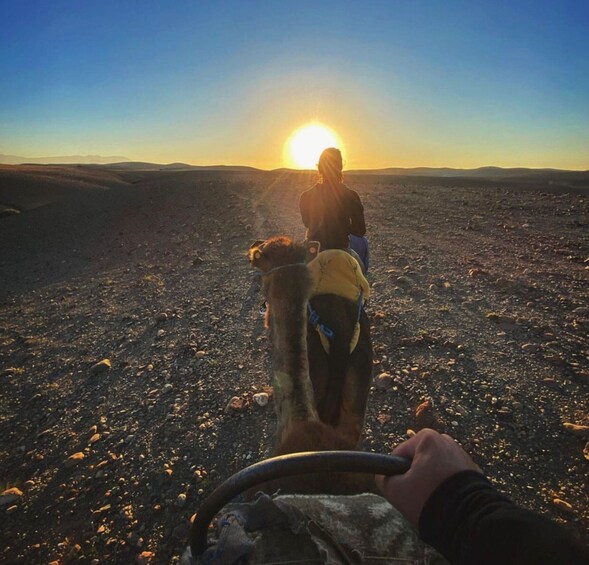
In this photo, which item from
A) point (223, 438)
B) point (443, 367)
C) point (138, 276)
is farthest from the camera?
point (138, 276)

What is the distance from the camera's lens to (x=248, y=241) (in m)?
10.7

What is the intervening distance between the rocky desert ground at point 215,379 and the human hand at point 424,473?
230cm

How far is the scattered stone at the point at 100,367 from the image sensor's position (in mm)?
4738

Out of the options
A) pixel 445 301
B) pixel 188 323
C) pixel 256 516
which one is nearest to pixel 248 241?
pixel 188 323

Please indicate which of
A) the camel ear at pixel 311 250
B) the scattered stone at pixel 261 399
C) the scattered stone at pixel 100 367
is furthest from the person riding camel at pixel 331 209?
the scattered stone at pixel 100 367

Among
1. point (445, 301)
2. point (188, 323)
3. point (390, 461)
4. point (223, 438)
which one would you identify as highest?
point (390, 461)

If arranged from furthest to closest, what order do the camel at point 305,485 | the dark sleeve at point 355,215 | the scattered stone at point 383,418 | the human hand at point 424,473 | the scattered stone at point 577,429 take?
1. the dark sleeve at point 355,215
2. the scattered stone at point 383,418
3. the scattered stone at point 577,429
4. the camel at point 305,485
5. the human hand at point 424,473

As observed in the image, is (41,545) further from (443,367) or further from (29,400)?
(443,367)

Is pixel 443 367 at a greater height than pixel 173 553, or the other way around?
pixel 443 367

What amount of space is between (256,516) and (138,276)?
27.3ft

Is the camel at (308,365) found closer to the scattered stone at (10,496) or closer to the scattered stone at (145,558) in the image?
the scattered stone at (145,558)

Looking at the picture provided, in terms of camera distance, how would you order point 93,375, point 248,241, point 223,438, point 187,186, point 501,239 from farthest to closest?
1. point 187,186
2. point 248,241
3. point 501,239
4. point 93,375
5. point 223,438

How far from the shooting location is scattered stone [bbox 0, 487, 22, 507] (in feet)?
9.72

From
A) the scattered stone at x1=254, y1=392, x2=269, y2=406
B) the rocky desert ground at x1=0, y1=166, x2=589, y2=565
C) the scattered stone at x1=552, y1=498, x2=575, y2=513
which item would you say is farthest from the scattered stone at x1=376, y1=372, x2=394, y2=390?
the scattered stone at x1=552, y1=498, x2=575, y2=513
